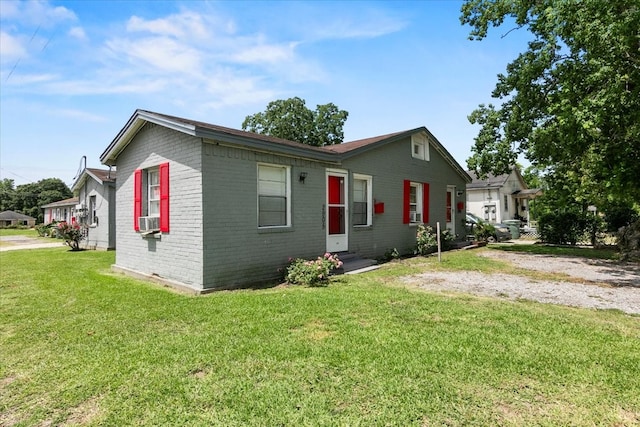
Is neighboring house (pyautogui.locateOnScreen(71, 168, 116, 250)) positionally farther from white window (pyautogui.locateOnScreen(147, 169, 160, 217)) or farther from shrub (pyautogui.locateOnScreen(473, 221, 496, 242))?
shrub (pyautogui.locateOnScreen(473, 221, 496, 242))

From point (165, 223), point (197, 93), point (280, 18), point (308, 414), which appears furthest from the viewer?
point (197, 93)

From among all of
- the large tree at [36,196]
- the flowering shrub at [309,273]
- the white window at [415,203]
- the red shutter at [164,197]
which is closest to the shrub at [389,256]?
the white window at [415,203]

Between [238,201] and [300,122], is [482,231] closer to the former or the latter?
[238,201]

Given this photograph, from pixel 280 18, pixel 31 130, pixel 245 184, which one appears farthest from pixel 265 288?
pixel 31 130

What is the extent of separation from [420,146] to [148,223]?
369 inches

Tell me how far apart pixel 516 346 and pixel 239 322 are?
321 cm

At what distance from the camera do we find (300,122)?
1325 inches

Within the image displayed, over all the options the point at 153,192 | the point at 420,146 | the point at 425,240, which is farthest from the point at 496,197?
the point at 153,192

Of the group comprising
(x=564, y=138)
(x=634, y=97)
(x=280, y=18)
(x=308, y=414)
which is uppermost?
(x=280, y=18)

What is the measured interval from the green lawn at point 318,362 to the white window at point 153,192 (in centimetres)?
300

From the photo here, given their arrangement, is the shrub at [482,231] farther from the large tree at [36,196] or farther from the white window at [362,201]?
the large tree at [36,196]

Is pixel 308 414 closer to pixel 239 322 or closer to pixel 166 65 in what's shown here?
pixel 239 322

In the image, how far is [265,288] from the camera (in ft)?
22.5

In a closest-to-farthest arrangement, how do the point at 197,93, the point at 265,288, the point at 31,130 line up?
1. the point at 265,288
2. the point at 197,93
3. the point at 31,130
